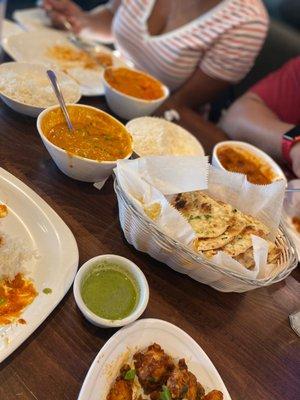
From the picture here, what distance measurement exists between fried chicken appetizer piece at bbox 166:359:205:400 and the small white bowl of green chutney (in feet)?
0.68

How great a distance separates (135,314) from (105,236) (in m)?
0.42

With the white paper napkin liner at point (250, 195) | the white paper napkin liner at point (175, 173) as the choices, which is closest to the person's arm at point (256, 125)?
the white paper napkin liner at point (250, 195)

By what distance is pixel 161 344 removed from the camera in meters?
1.23

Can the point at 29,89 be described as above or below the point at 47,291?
above

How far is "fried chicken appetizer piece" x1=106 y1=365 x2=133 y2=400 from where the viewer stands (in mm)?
1077

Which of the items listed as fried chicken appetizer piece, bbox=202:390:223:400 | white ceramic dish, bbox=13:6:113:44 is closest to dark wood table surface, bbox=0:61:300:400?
fried chicken appetizer piece, bbox=202:390:223:400

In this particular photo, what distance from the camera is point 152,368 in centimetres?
113

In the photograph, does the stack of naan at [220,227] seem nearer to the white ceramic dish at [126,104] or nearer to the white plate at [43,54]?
the white ceramic dish at [126,104]

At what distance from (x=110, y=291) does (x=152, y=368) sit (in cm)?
28

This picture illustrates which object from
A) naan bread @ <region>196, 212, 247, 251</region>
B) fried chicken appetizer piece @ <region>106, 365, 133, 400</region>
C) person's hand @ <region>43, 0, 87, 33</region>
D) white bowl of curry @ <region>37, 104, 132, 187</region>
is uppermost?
naan bread @ <region>196, 212, 247, 251</region>

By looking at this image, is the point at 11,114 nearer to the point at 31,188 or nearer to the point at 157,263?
the point at 31,188

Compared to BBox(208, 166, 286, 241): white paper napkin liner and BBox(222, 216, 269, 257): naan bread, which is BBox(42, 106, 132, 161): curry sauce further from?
BBox(222, 216, 269, 257): naan bread

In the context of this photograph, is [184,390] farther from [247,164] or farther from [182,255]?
Result: [247,164]

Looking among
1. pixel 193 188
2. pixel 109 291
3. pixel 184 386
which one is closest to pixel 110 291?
pixel 109 291
